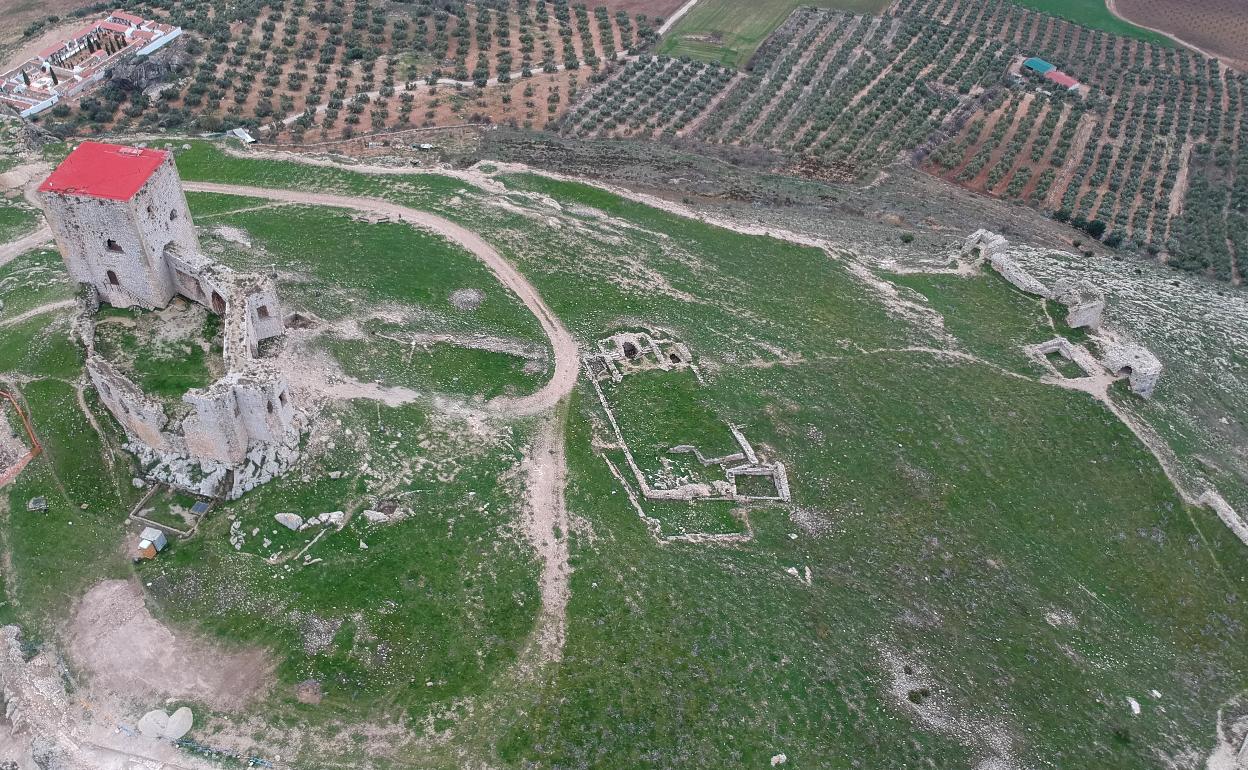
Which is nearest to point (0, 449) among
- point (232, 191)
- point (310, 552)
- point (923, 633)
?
point (310, 552)

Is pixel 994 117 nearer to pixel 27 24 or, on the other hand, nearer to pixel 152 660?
pixel 152 660

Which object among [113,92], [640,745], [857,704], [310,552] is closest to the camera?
[640,745]

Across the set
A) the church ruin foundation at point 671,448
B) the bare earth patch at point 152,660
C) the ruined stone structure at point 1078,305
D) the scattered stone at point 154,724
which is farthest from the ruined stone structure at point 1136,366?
the scattered stone at point 154,724

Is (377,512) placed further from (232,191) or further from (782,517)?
(232,191)

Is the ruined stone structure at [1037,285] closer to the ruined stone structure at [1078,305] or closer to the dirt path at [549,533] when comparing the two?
the ruined stone structure at [1078,305]

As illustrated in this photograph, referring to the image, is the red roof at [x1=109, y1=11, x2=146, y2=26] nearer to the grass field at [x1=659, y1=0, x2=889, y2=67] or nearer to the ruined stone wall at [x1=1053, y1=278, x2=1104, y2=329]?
the grass field at [x1=659, y1=0, x2=889, y2=67]

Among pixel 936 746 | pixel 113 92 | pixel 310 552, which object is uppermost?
pixel 113 92

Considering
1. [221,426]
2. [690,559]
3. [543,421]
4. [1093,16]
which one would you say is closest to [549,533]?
[690,559]
